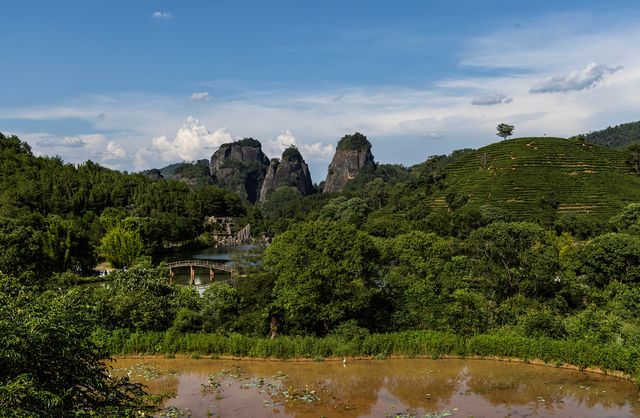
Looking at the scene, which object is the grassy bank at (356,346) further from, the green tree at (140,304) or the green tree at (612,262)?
the green tree at (612,262)

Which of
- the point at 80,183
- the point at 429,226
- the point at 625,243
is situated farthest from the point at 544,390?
the point at 80,183

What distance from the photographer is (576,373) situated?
23.8 meters

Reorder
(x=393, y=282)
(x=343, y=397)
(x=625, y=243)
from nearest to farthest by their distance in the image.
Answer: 1. (x=343, y=397)
2. (x=393, y=282)
3. (x=625, y=243)

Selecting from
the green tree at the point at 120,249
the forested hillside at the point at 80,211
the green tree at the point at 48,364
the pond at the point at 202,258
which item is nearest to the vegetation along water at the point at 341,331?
the green tree at the point at 48,364

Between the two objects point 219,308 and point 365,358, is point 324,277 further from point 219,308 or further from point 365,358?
point 219,308

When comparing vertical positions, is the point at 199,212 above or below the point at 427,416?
above

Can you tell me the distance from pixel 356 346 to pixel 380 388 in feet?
11.8

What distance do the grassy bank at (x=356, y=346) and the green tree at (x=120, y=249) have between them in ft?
108

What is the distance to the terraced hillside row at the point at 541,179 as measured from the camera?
246ft

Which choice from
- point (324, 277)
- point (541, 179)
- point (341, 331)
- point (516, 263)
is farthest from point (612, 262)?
point (541, 179)

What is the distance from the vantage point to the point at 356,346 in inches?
1039

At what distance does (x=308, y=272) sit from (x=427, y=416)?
997 centimetres

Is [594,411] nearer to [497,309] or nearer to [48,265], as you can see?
[497,309]

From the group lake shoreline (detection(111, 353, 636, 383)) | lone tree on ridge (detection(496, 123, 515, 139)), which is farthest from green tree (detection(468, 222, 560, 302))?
lone tree on ridge (detection(496, 123, 515, 139))
